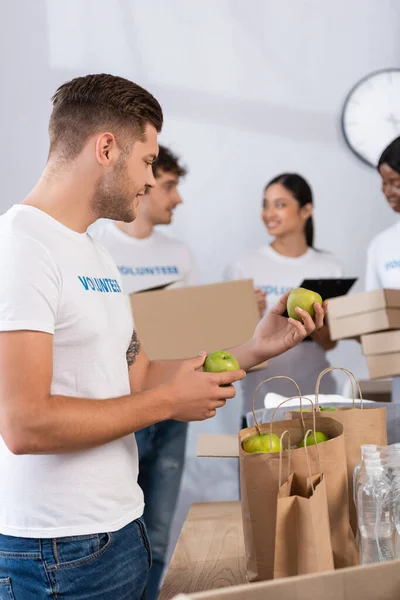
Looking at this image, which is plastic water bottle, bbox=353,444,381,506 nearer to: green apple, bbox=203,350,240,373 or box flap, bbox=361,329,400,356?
green apple, bbox=203,350,240,373

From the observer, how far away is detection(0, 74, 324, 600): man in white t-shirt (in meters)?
1.06

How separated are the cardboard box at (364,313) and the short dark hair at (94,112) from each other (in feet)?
4.83

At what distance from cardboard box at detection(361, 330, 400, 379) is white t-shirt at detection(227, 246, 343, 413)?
0.53m

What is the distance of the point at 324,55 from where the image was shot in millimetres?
3934

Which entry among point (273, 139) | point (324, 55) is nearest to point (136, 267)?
point (273, 139)

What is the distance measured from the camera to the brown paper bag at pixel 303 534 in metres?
1.01

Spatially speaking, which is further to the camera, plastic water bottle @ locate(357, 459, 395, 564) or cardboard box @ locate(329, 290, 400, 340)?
cardboard box @ locate(329, 290, 400, 340)

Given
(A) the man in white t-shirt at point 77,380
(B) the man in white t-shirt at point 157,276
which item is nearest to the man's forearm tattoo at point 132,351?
(A) the man in white t-shirt at point 77,380

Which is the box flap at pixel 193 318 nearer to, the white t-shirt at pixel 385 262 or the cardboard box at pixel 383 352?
the cardboard box at pixel 383 352

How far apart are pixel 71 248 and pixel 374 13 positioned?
128 inches

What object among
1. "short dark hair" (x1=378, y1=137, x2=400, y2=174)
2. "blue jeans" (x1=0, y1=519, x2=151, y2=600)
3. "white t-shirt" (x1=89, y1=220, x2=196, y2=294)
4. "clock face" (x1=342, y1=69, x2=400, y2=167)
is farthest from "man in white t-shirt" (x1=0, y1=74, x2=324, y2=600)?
"clock face" (x1=342, y1=69, x2=400, y2=167)

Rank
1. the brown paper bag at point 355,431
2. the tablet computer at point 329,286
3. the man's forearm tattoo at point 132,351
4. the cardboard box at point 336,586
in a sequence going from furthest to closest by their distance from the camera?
the tablet computer at point 329,286 → the man's forearm tattoo at point 132,351 → the brown paper bag at point 355,431 → the cardboard box at point 336,586

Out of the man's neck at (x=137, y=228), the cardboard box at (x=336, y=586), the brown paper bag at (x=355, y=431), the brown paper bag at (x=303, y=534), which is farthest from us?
the man's neck at (x=137, y=228)

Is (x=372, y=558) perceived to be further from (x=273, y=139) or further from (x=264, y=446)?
(x=273, y=139)
